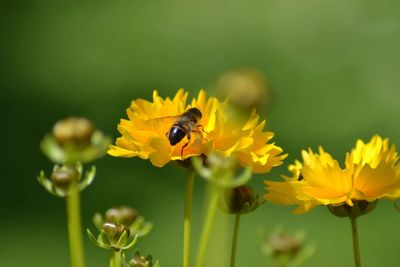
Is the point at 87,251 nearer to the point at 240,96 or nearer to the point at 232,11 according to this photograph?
the point at 240,96

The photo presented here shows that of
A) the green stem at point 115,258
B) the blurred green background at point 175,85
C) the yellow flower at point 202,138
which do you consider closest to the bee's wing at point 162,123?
the yellow flower at point 202,138

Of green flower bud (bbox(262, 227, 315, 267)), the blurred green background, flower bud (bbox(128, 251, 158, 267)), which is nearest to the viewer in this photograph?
green flower bud (bbox(262, 227, 315, 267))

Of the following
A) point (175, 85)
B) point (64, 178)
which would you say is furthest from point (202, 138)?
point (175, 85)

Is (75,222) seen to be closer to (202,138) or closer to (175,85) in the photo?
(202,138)

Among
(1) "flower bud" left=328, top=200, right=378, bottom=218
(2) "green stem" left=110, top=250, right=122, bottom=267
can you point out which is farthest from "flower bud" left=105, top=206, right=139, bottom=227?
(1) "flower bud" left=328, top=200, right=378, bottom=218

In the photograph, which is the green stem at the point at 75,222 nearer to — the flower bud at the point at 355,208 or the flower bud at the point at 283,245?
the flower bud at the point at 283,245

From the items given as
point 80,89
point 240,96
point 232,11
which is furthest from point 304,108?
point 240,96

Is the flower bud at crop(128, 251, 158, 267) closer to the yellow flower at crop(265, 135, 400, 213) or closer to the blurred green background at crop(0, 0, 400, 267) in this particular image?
the yellow flower at crop(265, 135, 400, 213)
